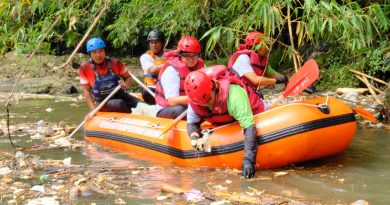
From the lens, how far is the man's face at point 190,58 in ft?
20.0

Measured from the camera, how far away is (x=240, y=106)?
17.0 ft

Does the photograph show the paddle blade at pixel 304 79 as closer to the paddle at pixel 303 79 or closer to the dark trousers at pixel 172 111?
the paddle at pixel 303 79

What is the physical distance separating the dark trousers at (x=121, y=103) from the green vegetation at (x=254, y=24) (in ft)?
3.17

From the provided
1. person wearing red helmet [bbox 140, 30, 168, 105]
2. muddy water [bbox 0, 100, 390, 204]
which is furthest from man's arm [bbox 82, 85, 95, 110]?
muddy water [bbox 0, 100, 390, 204]

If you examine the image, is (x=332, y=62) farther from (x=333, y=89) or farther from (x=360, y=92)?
(x=360, y=92)

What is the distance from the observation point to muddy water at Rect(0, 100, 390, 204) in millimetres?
4664

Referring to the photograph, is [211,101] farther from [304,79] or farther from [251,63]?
[251,63]

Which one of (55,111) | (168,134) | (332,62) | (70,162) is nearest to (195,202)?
(168,134)

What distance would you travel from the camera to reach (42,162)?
20.0ft

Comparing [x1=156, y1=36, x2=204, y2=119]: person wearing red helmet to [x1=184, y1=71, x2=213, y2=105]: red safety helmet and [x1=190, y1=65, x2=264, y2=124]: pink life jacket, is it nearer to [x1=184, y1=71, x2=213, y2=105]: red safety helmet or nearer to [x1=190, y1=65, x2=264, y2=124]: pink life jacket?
[x1=190, y1=65, x2=264, y2=124]: pink life jacket

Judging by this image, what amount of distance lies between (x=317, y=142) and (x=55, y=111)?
6.37 m

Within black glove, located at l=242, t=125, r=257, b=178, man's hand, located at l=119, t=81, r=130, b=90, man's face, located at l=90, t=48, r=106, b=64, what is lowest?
black glove, located at l=242, t=125, r=257, b=178

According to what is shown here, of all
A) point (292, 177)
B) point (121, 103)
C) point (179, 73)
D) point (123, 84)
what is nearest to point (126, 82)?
point (123, 84)

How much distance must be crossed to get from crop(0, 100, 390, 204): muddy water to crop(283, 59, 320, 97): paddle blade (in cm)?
75
